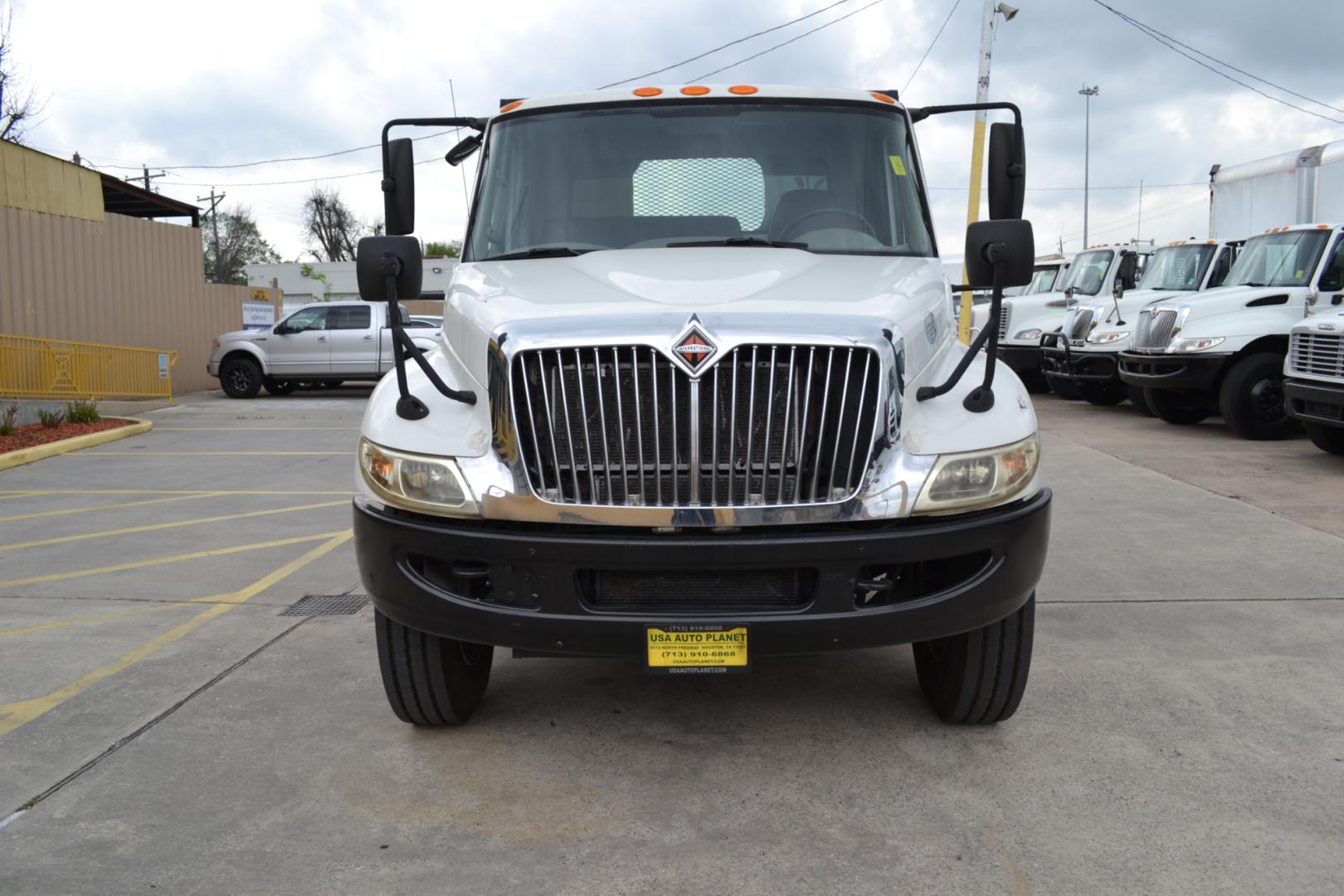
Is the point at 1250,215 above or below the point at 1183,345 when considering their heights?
above

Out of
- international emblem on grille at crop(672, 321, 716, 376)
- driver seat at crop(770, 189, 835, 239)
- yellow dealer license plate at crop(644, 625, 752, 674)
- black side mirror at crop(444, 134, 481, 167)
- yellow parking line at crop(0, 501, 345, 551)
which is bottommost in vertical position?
yellow parking line at crop(0, 501, 345, 551)

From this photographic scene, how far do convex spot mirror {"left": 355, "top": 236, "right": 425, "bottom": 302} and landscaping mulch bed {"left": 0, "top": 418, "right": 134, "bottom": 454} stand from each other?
965cm

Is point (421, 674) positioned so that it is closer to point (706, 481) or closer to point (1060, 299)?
point (706, 481)

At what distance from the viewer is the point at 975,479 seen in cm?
354

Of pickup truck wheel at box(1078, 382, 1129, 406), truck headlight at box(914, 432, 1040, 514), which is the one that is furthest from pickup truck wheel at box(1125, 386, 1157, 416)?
truck headlight at box(914, 432, 1040, 514)

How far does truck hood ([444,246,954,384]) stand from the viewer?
3529mm

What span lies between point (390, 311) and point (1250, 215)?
47.9ft

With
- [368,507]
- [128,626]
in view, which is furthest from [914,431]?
[128,626]

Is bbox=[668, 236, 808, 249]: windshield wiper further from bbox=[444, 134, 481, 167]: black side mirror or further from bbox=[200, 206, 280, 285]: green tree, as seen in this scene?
bbox=[200, 206, 280, 285]: green tree

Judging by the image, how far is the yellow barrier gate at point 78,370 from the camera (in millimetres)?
16125

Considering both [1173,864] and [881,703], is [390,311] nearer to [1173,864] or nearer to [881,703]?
[881,703]

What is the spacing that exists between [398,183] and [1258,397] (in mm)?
10772

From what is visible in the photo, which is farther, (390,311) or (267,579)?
(267,579)

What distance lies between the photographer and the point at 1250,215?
15.5 m
